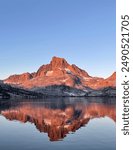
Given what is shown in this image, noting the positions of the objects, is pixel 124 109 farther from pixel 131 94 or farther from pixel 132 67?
pixel 132 67

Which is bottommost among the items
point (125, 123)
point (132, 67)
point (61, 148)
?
point (61, 148)

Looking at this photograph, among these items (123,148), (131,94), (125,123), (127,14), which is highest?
(127,14)

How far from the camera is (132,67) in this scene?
22.9 meters

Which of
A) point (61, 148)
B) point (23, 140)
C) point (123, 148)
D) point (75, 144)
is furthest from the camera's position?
point (23, 140)

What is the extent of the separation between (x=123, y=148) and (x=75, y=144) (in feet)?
151

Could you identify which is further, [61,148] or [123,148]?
[61,148]

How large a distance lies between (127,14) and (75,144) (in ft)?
156

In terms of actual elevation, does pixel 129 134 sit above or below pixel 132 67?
below

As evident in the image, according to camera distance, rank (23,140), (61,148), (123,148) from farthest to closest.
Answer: (23,140)
(61,148)
(123,148)

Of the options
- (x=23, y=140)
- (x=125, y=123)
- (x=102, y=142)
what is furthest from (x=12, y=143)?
(x=125, y=123)

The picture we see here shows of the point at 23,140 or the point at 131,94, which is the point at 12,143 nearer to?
the point at 23,140

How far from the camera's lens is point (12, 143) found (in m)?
68.5

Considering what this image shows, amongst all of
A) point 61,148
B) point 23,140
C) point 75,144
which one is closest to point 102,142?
point 75,144

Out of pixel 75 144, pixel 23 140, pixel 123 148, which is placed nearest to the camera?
pixel 123 148
